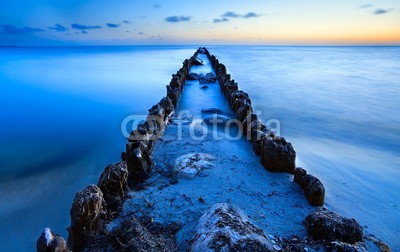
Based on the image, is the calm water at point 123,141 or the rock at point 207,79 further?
the rock at point 207,79

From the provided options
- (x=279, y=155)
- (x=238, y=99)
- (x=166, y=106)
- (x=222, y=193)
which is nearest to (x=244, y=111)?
(x=238, y=99)

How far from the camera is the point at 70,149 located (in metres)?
5.41

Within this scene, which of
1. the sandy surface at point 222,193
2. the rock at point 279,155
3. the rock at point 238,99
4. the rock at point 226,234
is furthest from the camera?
A: the rock at point 238,99

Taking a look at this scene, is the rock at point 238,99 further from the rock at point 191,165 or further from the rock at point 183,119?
the rock at point 191,165

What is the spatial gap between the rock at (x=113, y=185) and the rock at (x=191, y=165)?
754mm

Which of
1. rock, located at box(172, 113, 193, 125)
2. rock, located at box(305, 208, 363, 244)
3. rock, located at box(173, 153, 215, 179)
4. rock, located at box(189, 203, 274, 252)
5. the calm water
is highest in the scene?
rock, located at box(189, 203, 274, 252)

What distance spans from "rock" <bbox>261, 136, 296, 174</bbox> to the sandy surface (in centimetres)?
10

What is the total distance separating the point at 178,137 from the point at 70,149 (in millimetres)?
2106

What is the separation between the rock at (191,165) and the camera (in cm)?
357

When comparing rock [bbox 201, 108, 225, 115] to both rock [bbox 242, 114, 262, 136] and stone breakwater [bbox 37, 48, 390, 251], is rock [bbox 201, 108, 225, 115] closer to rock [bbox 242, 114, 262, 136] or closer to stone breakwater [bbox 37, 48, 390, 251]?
rock [bbox 242, 114, 262, 136]

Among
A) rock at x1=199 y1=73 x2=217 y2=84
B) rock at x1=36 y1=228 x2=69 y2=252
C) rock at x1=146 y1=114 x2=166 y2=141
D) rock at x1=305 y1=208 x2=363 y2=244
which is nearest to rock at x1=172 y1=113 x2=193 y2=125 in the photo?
rock at x1=146 y1=114 x2=166 y2=141

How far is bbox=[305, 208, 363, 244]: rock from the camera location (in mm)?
2389

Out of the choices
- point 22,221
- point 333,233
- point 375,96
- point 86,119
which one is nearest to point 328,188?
point 333,233

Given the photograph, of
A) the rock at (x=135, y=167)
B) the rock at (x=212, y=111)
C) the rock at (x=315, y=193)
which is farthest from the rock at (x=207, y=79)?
the rock at (x=315, y=193)
